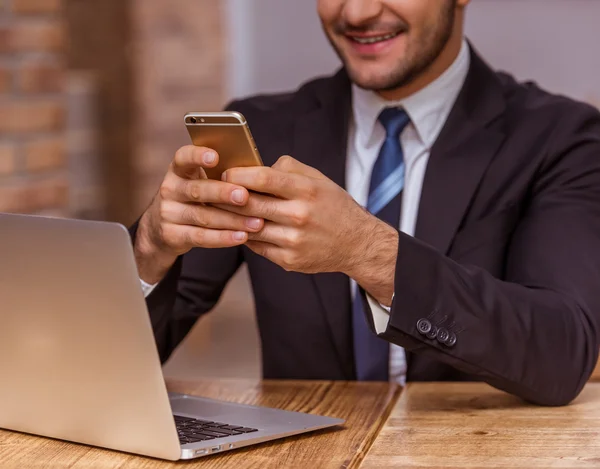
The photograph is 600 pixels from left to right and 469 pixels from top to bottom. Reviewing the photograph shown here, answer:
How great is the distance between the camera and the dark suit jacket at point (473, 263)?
127cm

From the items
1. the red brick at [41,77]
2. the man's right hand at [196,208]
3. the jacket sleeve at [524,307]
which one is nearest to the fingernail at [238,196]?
the man's right hand at [196,208]

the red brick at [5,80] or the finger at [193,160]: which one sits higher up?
the finger at [193,160]

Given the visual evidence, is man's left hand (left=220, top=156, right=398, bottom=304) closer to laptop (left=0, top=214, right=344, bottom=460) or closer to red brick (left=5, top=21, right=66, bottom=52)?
laptop (left=0, top=214, right=344, bottom=460)

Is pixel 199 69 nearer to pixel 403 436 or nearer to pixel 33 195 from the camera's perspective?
pixel 33 195

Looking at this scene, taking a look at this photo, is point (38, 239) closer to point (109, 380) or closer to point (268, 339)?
point (109, 380)

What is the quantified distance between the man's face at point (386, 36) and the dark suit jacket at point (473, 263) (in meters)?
0.10

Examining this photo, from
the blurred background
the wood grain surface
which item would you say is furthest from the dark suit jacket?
the blurred background

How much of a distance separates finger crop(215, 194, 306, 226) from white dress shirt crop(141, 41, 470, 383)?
0.56 metres

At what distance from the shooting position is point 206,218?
3.77 ft

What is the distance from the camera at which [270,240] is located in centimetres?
111

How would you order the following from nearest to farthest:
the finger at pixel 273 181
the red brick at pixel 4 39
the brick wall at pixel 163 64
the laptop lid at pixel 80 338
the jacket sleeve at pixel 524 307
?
the laptop lid at pixel 80 338 → the finger at pixel 273 181 → the jacket sleeve at pixel 524 307 → the red brick at pixel 4 39 → the brick wall at pixel 163 64

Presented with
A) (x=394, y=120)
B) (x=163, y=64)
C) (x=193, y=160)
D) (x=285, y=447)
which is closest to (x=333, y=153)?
(x=394, y=120)

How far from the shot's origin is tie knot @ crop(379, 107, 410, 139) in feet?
5.47

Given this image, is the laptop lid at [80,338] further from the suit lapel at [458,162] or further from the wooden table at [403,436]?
the suit lapel at [458,162]
